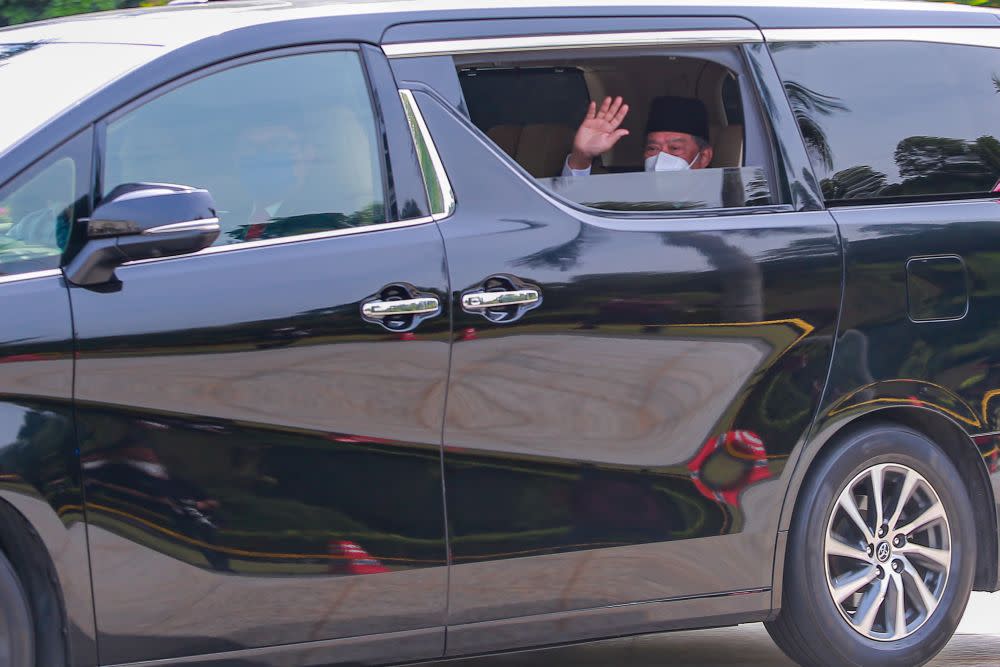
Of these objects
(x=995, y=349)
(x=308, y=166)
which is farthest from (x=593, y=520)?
(x=995, y=349)

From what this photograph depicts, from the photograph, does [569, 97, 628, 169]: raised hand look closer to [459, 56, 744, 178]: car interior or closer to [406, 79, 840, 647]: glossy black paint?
[459, 56, 744, 178]: car interior

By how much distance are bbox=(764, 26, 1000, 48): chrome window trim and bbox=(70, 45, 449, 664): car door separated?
1.28m

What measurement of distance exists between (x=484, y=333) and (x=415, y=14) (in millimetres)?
867

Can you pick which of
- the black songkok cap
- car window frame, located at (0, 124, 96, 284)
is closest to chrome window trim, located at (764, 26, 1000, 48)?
the black songkok cap

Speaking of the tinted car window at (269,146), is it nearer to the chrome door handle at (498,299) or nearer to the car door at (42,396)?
the car door at (42,396)

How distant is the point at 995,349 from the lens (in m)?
4.38

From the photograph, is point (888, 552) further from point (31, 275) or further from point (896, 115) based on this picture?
point (31, 275)

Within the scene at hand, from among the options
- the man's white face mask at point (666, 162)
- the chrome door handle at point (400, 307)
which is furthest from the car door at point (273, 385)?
the man's white face mask at point (666, 162)

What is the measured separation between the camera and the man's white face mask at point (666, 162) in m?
4.46

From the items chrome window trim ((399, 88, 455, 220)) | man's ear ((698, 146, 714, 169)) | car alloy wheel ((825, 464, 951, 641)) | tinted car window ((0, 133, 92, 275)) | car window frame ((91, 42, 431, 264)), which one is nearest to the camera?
tinted car window ((0, 133, 92, 275))

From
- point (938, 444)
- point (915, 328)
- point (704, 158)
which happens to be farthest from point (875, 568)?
point (704, 158)

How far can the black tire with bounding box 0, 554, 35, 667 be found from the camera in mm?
3170

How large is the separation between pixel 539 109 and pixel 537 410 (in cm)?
172

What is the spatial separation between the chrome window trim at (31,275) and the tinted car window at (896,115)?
2.15 meters
